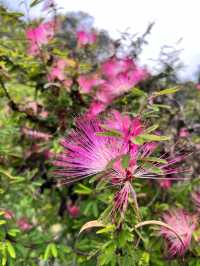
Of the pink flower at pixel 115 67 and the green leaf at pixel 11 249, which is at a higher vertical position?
the pink flower at pixel 115 67

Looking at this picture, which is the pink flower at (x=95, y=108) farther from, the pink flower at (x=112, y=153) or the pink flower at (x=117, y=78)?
the pink flower at (x=112, y=153)

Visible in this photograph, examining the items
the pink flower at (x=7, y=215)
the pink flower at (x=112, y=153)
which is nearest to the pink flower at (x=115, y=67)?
the pink flower at (x=7, y=215)

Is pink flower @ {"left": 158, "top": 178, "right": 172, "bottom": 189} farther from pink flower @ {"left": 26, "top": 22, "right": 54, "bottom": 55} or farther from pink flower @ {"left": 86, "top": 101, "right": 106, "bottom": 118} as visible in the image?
pink flower @ {"left": 26, "top": 22, "right": 54, "bottom": 55}

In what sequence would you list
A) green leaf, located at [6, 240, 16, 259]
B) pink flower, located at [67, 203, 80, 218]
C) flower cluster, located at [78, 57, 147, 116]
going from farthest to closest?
pink flower, located at [67, 203, 80, 218], flower cluster, located at [78, 57, 147, 116], green leaf, located at [6, 240, 16, 259]

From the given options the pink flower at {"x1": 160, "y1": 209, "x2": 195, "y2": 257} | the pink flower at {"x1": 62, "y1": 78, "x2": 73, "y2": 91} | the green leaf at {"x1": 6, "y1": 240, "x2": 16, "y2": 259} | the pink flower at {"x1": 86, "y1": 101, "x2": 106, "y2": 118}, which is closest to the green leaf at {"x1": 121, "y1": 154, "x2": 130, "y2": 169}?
the pink flower at {"x1": 160, "y1": 209, "x2": 195, "y2": 257}

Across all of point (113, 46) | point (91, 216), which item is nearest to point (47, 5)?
point (113, 46)

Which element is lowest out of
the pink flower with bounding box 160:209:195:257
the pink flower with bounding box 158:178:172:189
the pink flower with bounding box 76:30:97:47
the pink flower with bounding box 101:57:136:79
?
the pink flower with bounding box 160:209:195:257

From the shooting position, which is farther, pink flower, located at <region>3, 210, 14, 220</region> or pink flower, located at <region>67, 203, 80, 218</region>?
pink flower, located at <region>67, 203, 80, 218</region>

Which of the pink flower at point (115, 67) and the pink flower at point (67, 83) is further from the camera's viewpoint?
the pink flower at point (115, 67)

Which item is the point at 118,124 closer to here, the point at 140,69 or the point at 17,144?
the point at 140,69
